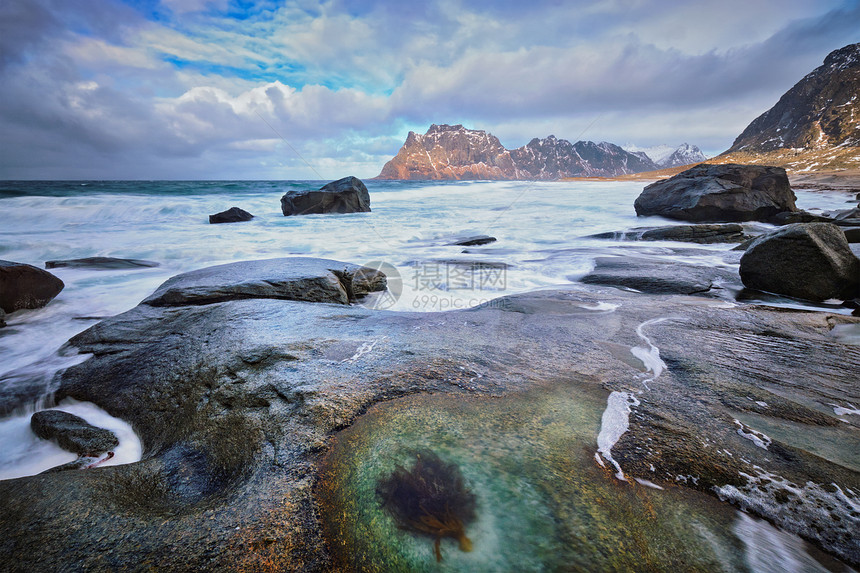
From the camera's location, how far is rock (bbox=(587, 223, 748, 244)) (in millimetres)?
9492

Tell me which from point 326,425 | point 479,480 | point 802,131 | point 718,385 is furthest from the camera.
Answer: point 802,131

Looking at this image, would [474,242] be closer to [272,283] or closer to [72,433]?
[272,283]

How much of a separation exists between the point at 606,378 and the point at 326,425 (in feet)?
5.46

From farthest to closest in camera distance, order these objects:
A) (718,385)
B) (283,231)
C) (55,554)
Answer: (283,231) → (718,385) → (55,554)

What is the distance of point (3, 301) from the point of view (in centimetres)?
454

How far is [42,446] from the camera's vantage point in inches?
88.9

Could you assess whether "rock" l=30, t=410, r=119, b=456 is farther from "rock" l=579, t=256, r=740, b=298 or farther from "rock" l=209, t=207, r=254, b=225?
"rock" l=209, t=207, r=254, b=225

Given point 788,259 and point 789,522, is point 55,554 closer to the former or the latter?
point 789,522

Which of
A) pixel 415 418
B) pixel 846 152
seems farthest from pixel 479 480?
pixel 846 152

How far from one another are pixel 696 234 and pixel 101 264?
547 inches

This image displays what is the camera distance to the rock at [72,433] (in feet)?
7.04

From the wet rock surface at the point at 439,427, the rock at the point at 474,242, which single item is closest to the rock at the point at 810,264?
the wet rock surface at the point at 439,427

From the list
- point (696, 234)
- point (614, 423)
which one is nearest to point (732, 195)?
point (696, 234)

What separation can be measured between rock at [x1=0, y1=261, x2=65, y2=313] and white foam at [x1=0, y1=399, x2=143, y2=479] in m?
3.20
